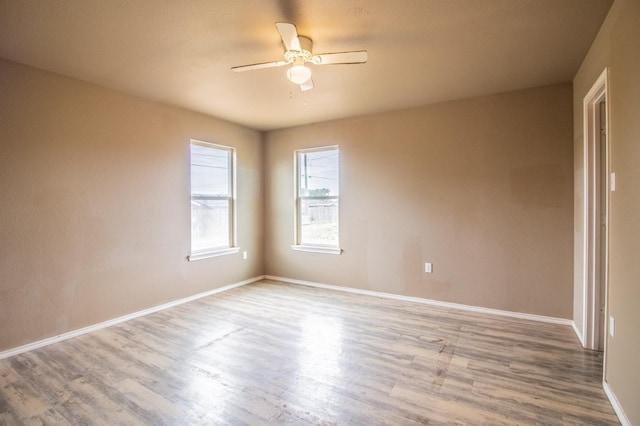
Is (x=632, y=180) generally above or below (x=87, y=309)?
above

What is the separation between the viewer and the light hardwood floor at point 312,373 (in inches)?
75.7

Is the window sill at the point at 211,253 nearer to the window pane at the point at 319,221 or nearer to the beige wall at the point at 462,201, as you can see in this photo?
the window pane at the point at 319,221

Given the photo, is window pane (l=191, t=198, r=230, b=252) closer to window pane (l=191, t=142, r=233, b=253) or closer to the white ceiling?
window pane (l=191, t=142, r=233, b=253)

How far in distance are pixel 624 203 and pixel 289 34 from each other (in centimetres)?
228

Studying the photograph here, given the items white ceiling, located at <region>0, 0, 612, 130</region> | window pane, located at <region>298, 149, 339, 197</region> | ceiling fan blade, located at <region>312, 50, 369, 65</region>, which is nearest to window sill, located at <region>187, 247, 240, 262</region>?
window pane, located at <region>298, 149, 339, 197</region>

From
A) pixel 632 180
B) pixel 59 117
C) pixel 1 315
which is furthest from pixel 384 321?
pixel 59 117

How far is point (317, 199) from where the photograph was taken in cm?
499

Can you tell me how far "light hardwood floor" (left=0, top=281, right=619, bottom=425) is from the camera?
6.31 feet

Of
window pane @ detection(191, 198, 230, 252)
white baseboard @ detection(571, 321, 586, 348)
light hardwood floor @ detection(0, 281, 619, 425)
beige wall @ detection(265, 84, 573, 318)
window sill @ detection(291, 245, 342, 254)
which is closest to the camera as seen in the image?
light hardwood floor @ detection(0, 281, 619, 425)

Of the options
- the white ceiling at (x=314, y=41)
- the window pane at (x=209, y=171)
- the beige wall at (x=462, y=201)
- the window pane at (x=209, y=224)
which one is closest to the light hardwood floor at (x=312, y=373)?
the beige wall at (x=462, y=201)

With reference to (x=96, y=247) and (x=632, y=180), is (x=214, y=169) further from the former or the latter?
(x=632, y=180)

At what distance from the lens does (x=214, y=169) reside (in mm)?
4641

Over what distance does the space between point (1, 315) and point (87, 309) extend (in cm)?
64

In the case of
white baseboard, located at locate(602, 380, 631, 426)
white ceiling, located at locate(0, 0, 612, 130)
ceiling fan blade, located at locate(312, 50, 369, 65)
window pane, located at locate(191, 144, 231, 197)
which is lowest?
white baseboard, located at locate(602, 380, 631, 426)
